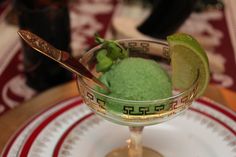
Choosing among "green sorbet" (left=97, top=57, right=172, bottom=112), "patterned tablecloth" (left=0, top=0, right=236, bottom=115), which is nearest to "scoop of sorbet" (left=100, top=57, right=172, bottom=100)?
"green sorbet" (left=97, top=57, right=172, bottom=112)

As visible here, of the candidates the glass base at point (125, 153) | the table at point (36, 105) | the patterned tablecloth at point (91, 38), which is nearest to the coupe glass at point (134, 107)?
the glass base at point (125, 153)

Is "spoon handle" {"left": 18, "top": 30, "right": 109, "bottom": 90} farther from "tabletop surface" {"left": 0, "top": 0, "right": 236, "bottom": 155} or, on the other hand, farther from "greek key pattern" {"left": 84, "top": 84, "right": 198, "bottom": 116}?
"tabletop surface" {"left": 0, "top": 0, "right": 236, "bottom": 155}

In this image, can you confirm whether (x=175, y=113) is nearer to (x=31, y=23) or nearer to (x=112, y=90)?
(x=112, y=90)

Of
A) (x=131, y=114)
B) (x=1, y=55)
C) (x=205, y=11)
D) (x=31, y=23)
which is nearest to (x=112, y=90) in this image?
(x=131, y=114)

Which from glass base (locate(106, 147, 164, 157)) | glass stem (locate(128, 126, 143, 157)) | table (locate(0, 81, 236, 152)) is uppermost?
table (locate(0, 81, 236, 152))

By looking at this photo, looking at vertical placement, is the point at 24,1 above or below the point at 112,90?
above

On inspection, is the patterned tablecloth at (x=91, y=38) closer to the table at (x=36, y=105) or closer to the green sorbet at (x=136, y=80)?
the table at (x=36, y=105)
